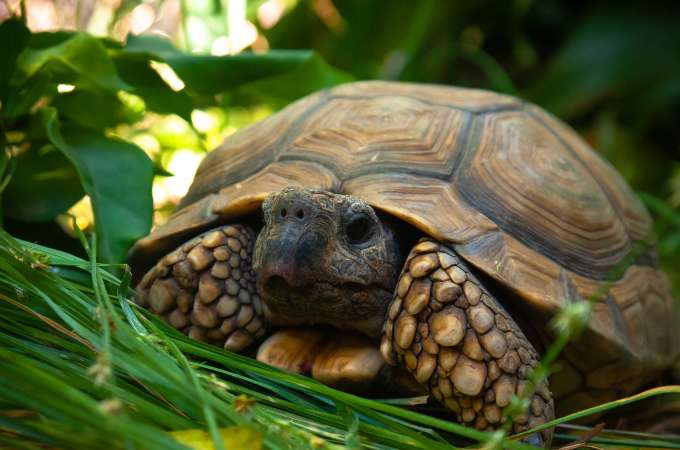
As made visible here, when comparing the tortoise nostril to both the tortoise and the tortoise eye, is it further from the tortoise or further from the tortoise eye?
the tortoise eye

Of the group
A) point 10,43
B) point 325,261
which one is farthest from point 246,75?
point 325,261

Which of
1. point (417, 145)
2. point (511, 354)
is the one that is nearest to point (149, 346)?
point (511, 354)

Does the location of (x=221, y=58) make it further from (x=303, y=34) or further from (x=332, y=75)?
(x=303, y=34)

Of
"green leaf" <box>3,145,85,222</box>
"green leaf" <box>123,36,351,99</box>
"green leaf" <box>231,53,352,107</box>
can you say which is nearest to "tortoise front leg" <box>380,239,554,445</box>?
"green leaf" <box>123,36,351,99</box>

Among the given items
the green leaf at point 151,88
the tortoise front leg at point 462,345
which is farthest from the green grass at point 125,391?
the green leaf at point 151,88

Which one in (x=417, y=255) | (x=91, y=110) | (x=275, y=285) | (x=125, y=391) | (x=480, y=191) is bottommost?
(x=125, y=391)

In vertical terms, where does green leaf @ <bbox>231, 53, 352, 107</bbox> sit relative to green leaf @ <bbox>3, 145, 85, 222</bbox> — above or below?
above

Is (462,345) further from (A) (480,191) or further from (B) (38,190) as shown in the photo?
(B) (38,190)
